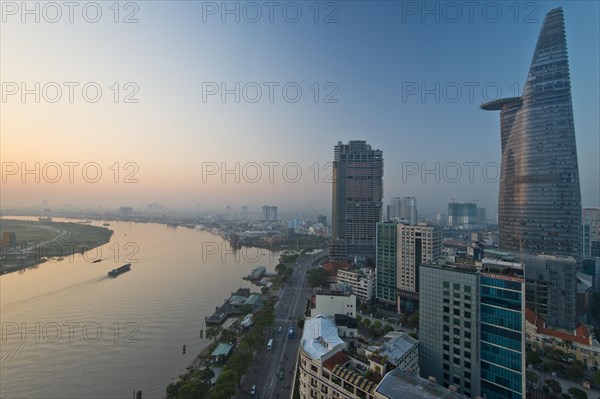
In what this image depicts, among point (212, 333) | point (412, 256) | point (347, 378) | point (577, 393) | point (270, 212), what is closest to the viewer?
point (347, 378)

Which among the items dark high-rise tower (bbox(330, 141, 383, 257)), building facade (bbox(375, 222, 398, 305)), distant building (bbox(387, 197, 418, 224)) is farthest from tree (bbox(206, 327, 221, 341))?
distant building (bbox(387, 197, 418, 224))

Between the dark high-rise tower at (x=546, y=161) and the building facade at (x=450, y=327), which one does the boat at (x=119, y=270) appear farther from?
the dark high-rise tower at (x=546, y=161)

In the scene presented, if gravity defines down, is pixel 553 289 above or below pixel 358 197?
below

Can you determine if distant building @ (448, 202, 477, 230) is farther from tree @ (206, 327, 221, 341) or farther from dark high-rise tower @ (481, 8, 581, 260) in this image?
tree @ (206, 327, 221, 341)

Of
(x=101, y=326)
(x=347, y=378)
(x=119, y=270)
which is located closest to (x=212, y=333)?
(x=101, y=326)

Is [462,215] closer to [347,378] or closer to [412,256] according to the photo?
[412,256]

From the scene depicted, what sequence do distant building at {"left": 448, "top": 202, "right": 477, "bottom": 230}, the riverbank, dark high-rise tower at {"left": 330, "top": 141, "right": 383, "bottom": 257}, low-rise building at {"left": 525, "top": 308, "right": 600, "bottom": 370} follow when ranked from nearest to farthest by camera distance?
A: low-rise building at {"left": 525, "top": 308, "right": 600, "bottom": 370} < the riverbank < dark high-rise tower at {"left": 330, "top": 141, "right": 383, "bottom": 257} < distant building at {"left": 448, "top": 202, "right": 477, "bottom": 230}

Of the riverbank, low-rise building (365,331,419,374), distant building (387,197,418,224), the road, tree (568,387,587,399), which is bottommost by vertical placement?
the road

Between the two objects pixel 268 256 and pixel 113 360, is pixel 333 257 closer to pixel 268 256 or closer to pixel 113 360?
pixel 268 256
